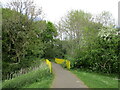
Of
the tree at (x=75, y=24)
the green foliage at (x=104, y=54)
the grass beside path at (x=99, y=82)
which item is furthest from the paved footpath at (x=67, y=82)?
the tree at (x=75, y=24)

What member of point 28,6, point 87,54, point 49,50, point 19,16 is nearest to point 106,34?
point 87,54

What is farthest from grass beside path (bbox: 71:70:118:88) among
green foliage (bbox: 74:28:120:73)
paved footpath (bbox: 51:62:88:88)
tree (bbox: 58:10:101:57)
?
tree (bbox: 58:10:101:57)

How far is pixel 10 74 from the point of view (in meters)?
13.6

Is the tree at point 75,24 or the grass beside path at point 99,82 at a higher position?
the tree at point 75,24

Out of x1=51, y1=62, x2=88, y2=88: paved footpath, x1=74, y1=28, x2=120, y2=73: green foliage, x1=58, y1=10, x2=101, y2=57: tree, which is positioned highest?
x1=58, y1=10, x2=101, y2=57: tree

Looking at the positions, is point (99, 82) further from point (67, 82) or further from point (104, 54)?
point (104, 54)

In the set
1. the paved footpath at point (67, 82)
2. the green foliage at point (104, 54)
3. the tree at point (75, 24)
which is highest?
the tree at point (75, 24)

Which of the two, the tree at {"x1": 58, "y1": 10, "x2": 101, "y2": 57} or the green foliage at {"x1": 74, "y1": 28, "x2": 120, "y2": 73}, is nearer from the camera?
the green foliage at {"x1": 74, "y1": 28, "x2": 120, "y2": 73}

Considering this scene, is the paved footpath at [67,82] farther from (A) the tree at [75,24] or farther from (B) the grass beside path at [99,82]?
(A) the tree at [75,24]

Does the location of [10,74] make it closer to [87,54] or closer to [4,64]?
[4,64]

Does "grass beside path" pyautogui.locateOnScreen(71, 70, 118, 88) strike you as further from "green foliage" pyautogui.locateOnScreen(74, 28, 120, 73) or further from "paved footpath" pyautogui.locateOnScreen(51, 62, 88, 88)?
"green foliage" pyautogui.locateOnScreen(74, 28, 120, 73)

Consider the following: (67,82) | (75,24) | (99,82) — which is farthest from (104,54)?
(75,24)

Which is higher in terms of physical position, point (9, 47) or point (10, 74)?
point (9, 47)

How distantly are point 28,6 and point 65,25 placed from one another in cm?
964
